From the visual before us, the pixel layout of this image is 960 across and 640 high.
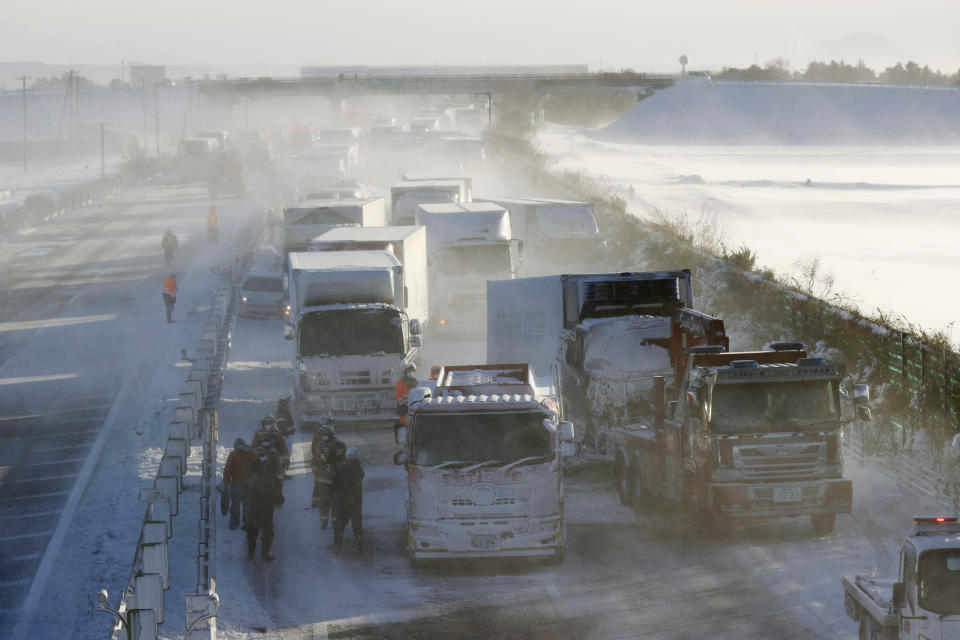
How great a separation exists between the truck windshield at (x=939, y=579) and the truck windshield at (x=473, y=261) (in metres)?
24.9

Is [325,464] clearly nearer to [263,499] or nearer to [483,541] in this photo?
[263,499]

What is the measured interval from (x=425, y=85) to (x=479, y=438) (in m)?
120

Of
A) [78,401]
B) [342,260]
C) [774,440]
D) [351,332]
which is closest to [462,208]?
[342,260]

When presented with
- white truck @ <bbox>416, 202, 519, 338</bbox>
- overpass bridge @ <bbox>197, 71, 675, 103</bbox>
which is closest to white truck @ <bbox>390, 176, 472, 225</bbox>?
white truck @ <bbox>416, 202, 519, 338</bbox>

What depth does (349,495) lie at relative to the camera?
17312mm

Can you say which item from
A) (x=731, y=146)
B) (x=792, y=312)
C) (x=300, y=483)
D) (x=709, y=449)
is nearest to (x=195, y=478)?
(x=300, y=483)

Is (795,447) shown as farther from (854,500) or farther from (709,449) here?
(854,500)

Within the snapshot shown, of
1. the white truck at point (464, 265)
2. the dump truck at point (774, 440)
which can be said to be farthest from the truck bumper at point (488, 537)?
the white truck at point (464, 265)

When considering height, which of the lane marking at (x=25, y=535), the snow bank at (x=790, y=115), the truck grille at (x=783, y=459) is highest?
the snow bank at (x=790, y=115)

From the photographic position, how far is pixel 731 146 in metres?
133

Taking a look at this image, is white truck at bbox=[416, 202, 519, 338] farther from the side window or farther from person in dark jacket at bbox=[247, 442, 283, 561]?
the side window

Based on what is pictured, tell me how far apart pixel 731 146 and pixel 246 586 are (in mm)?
122559

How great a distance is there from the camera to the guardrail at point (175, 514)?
12844 millimetres

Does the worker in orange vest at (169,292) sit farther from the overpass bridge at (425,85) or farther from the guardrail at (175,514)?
the overpass bridge at (425,85)
